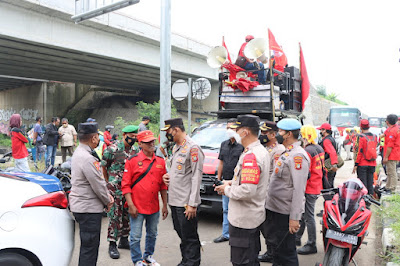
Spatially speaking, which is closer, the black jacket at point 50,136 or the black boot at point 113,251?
the black boot at point 113,251

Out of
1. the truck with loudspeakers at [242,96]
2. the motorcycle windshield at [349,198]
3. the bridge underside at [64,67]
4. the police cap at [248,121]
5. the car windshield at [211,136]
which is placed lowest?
the motorcycle windshield at [349,198]

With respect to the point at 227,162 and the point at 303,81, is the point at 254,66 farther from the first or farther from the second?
the point at 227,162

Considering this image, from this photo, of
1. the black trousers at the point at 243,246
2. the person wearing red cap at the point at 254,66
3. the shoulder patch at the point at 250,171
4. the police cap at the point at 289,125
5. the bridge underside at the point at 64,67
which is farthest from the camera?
the bridge underside at the point at 64,67

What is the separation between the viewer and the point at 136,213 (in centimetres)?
405

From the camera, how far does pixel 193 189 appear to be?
3920 mm

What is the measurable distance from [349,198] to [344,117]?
23.4 m

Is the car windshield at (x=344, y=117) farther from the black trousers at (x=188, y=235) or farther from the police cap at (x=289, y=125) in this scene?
the black trousers at (x=188, y=235)

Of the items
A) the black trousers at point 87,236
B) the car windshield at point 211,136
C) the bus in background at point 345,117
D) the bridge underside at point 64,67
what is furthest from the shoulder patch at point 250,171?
the bus in background at point 345,117

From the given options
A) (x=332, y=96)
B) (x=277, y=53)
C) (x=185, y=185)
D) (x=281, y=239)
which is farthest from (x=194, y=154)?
(x=332, y=96)

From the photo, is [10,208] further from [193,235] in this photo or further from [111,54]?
[111,54]

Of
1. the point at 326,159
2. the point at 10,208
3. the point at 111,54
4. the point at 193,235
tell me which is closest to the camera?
the point at 10,208

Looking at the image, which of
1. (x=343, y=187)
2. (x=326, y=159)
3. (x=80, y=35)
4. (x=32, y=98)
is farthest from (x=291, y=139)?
(x=32, y=98)

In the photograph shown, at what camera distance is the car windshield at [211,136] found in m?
7.03

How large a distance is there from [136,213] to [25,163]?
5382mm
